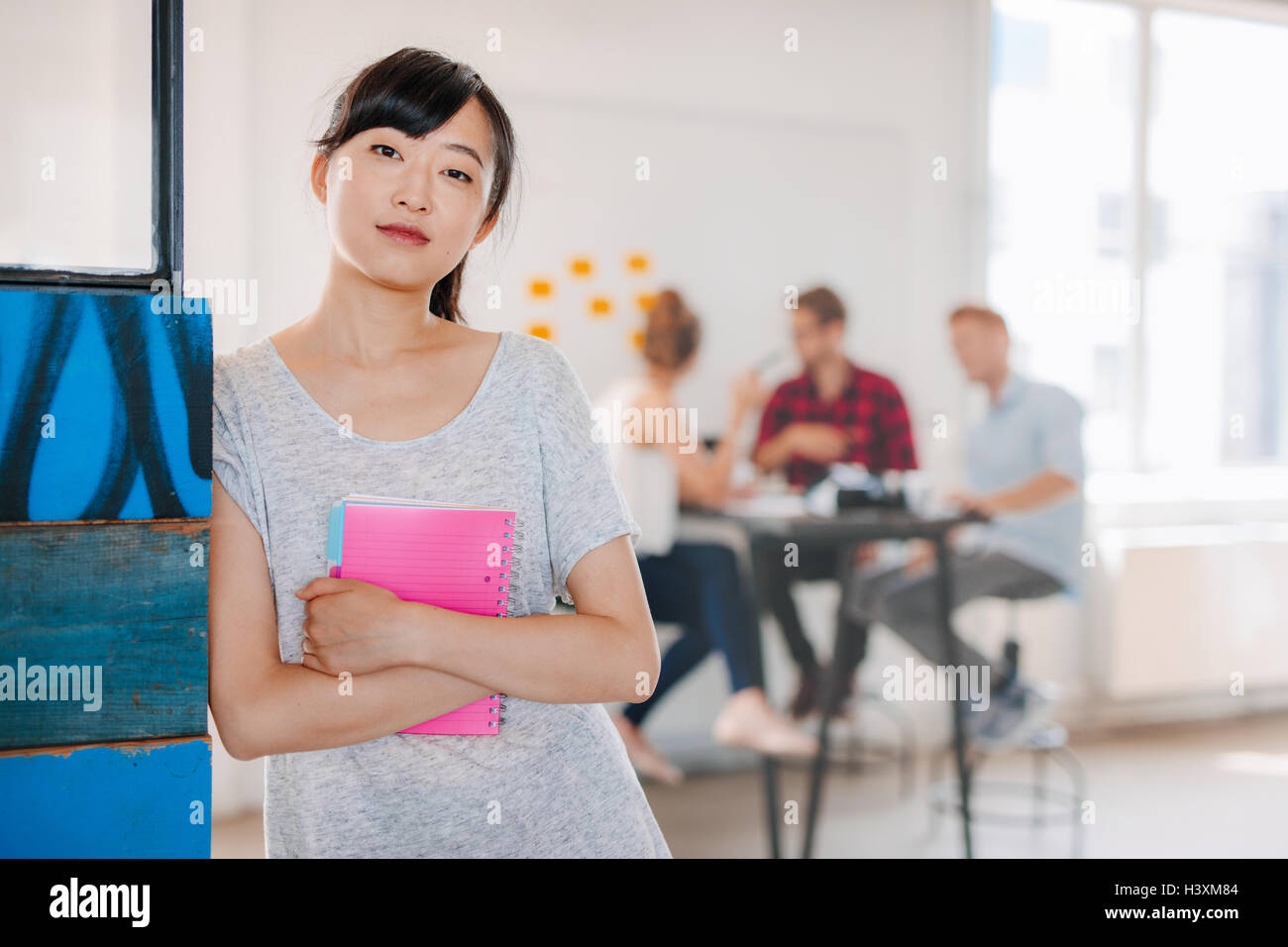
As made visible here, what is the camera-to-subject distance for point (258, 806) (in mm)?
2959

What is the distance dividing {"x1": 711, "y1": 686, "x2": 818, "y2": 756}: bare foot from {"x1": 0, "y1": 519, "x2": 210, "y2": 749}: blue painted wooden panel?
2.44 metres

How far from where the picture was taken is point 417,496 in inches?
28.5

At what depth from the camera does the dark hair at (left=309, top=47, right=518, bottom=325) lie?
724mm

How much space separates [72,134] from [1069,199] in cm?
397

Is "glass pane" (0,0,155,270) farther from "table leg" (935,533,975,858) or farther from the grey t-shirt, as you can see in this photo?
"table leg" (935,533,975,858)

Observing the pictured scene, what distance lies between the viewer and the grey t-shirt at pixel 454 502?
0.72m

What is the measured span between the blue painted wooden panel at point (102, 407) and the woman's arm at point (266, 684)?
0.30 feet

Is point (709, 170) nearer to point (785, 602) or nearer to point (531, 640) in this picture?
point (785, 602)

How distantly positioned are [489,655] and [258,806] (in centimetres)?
257

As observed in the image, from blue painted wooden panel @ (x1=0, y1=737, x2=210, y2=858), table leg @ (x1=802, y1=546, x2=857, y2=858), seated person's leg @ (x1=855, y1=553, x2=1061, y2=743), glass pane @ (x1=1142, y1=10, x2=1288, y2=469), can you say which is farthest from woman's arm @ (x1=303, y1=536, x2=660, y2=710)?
glass pane @ (x1=1142, y1=10, x2=1288, y2=469)
